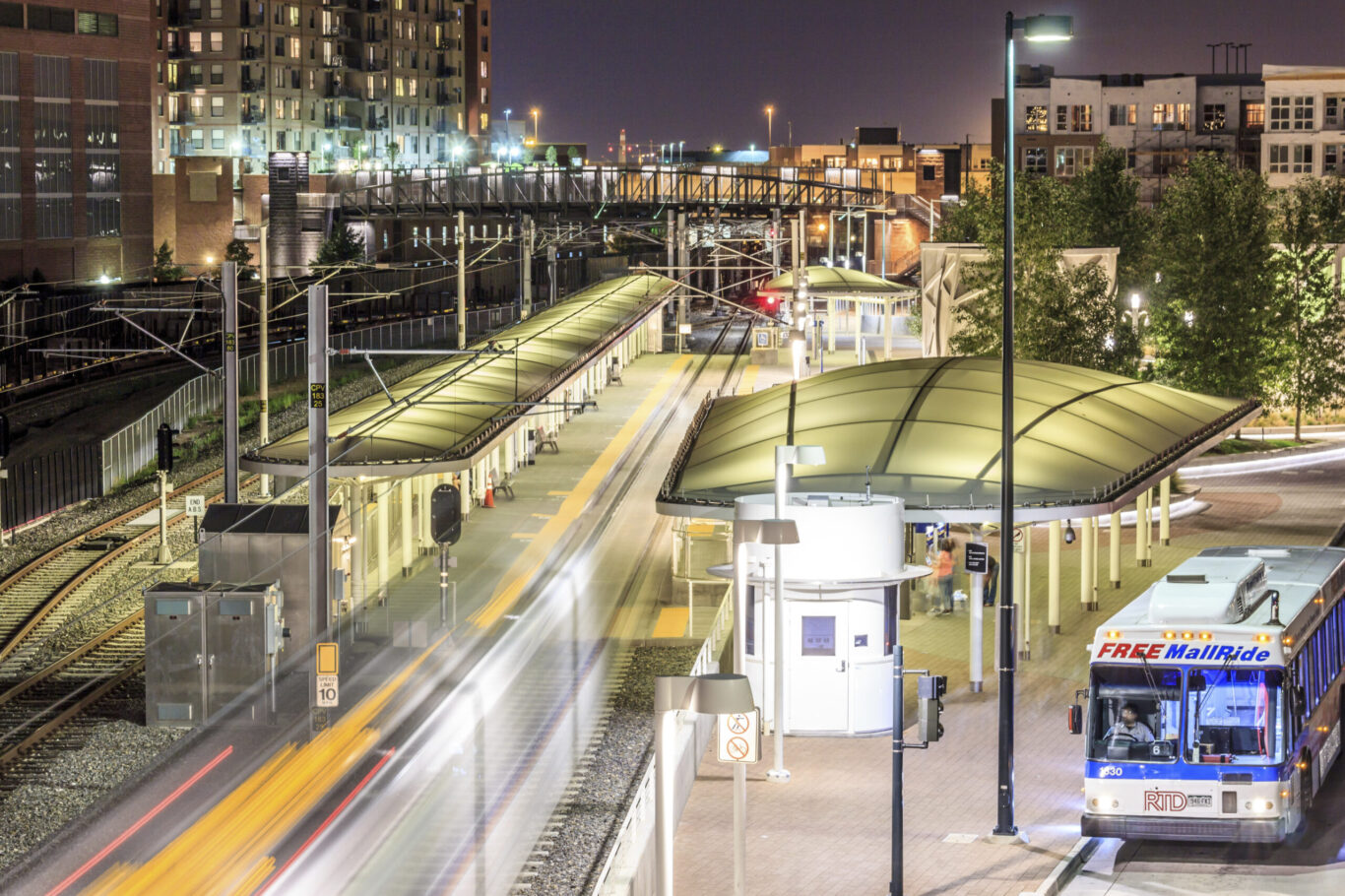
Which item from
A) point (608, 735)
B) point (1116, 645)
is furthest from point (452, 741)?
point (1116, 645)

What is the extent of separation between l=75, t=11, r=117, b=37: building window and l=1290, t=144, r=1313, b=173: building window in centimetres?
6968

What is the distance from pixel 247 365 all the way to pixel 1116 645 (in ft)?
150

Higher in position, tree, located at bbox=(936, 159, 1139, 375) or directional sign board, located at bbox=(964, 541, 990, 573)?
tree, located at bbox=(936, 159, 1139, 375)

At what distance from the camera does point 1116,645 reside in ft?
55.2

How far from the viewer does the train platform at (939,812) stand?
51.9 ft

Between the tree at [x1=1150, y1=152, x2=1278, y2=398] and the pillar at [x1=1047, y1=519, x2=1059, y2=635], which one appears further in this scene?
the tree at [x1=1150, y1=152, x2=1278, y2=398]

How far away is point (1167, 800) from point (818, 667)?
5198mm

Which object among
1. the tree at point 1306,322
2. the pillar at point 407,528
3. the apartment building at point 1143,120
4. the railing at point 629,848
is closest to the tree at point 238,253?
the apartment building at point 1143,120

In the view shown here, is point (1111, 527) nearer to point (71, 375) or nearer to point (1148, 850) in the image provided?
point (1148, 850)

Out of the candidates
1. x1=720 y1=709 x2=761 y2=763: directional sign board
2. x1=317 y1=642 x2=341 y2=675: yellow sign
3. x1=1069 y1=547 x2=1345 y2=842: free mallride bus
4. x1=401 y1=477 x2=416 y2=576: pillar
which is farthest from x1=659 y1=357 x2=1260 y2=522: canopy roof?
x1=720 y1=709 x2=761 y2=763: directional sign board

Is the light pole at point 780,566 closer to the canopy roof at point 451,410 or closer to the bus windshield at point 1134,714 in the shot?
the bus windshield at point 1134,714

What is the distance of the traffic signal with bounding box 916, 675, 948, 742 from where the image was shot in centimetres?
1639

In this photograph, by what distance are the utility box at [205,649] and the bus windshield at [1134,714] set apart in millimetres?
10626

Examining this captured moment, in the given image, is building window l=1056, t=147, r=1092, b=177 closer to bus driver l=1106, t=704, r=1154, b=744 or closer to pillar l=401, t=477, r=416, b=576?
pillar l=401, t=477, r=416, b=576
